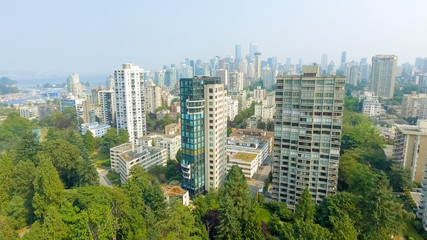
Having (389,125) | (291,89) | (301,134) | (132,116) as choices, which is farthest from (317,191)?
(389,125)

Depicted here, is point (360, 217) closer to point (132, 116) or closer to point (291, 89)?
point (291, 89)

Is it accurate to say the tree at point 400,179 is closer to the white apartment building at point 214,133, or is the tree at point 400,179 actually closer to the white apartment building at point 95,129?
the white apartment building at point 214,133

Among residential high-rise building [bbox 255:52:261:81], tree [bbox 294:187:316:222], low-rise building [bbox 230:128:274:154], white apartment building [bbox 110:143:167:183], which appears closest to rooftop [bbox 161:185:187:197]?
white apartment building [bbox 110:143:167:183]

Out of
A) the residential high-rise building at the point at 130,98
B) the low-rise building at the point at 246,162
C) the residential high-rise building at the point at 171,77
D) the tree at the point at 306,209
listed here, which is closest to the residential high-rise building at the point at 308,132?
the tree at the point at 306,209

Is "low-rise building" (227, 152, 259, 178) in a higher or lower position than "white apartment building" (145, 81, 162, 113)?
lower

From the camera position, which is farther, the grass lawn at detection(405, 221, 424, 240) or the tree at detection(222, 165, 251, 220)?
the grass lawn at detection(405, 221, 424, 240)

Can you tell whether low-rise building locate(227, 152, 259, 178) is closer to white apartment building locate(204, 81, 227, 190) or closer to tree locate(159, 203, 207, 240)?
white apartment building locate(204, 81, 227, 190)
